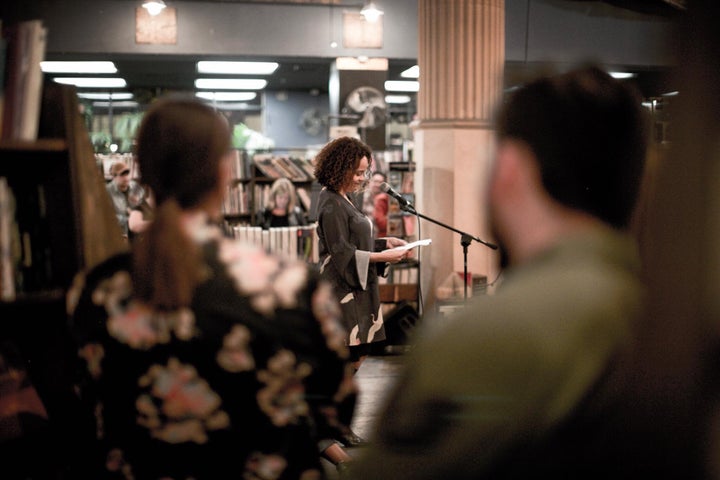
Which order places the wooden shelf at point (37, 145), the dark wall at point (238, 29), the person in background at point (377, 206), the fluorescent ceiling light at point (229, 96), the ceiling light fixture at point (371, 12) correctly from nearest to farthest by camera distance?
the wooden shelf at point (37, 145) < the person in background at point (377, 206) < the dark wall at point (238, 29) < the ceiling light fixture at point (371, 12) < the fluorescent ceiling light at point (229, 96)

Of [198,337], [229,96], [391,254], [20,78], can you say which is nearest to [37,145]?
[20,78]

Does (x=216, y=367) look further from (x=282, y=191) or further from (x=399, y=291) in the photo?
(x=282, y=191)

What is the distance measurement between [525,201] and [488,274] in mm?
5303

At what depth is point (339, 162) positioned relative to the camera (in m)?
3.49

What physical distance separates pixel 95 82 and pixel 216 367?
40.7 feet

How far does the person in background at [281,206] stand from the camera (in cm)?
712

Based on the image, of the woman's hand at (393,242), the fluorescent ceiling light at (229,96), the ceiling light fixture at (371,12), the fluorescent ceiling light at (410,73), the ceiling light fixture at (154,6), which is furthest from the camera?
the fluorescent ceiling light at (229,96)

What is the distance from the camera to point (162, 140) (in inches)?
48.8

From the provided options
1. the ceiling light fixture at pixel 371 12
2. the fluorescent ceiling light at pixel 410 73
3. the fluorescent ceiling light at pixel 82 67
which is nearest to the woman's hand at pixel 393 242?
the ceiling light fixture at pixel 371 12

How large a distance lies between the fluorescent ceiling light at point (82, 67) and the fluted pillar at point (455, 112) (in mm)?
A: 6468

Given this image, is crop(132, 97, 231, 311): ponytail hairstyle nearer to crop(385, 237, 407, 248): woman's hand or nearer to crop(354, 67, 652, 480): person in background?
crop(354, 67, 652, 480): person in background

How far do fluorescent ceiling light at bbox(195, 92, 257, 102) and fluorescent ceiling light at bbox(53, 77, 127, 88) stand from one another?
5.21 ft

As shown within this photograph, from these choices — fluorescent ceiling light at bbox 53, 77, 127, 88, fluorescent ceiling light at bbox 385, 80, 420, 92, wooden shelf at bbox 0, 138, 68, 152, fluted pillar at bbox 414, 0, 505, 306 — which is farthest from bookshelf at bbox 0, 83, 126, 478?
fluorescent ceiling light at bbox 53, 77, 127, 88

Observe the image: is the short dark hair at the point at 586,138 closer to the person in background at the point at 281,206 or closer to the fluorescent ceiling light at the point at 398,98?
the person in background at the point at 281,206
